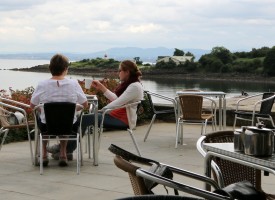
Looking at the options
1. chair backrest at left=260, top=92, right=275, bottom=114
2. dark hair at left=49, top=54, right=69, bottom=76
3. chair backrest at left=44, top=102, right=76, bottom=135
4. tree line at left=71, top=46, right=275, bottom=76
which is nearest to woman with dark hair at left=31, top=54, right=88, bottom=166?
dark hair at left=49, top=54, right=69, bottom=76

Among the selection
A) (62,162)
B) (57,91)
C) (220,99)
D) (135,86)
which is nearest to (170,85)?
(220,99)

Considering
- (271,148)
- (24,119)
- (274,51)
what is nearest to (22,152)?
(24,119)

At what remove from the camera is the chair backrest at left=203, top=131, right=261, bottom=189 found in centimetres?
359

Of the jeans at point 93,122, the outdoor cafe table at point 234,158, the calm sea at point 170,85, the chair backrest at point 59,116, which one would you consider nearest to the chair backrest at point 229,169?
the outdoor cafe table at point 234,158

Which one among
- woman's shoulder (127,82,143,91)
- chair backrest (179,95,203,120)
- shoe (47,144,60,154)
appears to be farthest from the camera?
chair backrest (179,95,203,120)

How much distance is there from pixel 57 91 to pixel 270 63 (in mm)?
45730

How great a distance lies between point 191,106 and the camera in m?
8.09

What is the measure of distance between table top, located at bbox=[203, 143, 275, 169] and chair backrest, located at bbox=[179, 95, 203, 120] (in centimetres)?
470

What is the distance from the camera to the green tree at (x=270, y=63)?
46.3 m

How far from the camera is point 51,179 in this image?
226 inches

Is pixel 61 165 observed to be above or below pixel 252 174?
below

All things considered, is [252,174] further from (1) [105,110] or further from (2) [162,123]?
(2) [162,123]

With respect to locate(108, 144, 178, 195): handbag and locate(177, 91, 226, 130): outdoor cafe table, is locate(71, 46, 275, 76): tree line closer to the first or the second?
locate(177, 91, 226, 130): outdoor cafe table

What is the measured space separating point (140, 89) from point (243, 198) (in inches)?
185
